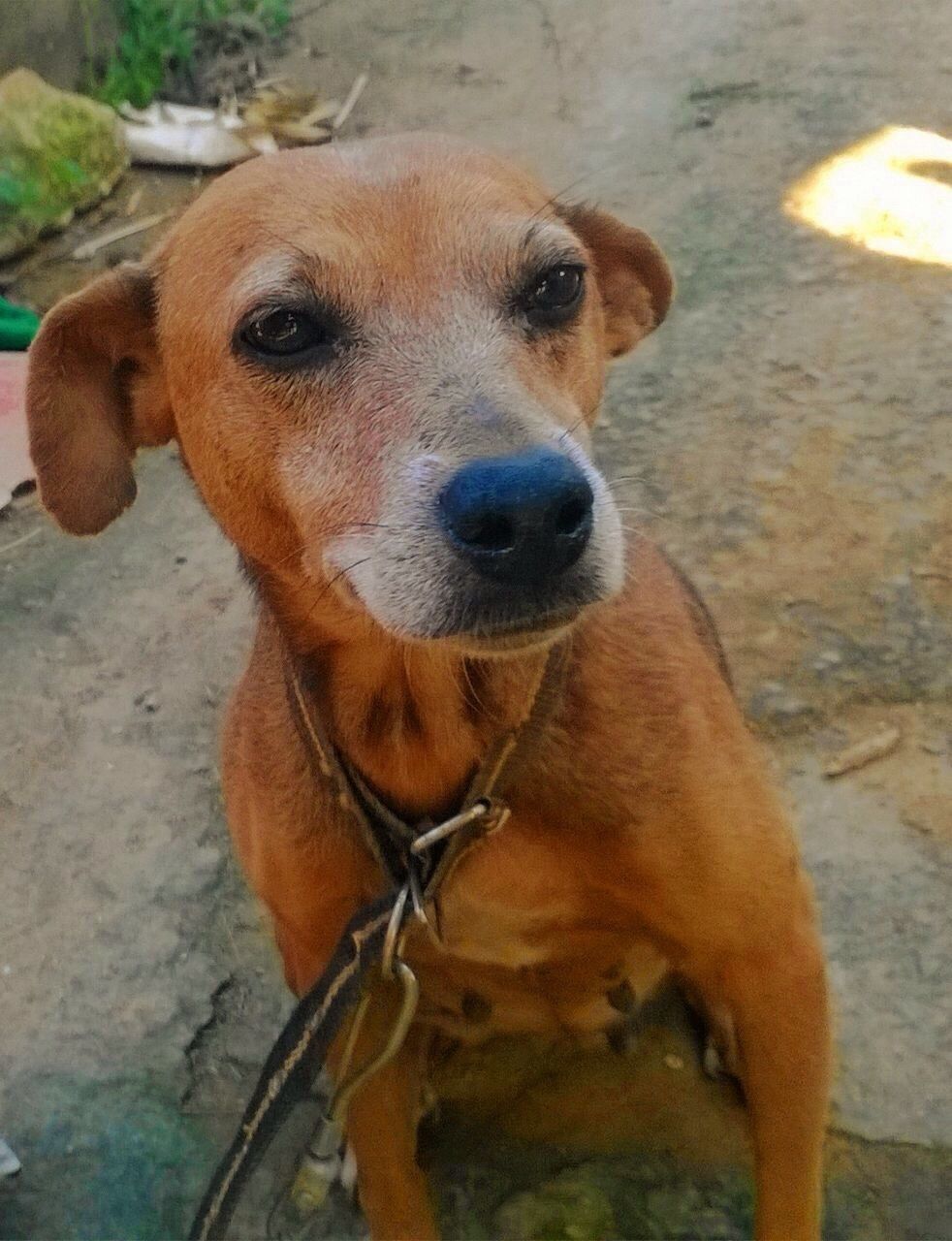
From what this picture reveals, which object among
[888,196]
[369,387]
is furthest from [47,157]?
[369,387]

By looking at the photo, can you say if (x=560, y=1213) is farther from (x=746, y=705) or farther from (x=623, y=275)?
(x=623, y=275)

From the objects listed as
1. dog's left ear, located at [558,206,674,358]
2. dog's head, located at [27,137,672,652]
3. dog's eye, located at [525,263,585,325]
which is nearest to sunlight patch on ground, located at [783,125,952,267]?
dog's left ear, located at [558,206,674,358]

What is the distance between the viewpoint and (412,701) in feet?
6.66

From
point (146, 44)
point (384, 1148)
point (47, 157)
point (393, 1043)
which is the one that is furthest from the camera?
point (146, 44)

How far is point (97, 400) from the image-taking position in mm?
2176

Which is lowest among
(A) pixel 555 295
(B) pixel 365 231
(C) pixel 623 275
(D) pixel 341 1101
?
(D) pixel 341 1101

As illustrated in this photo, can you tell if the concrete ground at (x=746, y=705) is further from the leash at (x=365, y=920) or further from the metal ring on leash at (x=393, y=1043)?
the leash at (x=365, y=920)

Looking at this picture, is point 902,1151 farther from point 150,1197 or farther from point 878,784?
point 150,1197

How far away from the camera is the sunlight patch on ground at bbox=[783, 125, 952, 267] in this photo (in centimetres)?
452

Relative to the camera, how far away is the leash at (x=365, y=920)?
1832 millimetres

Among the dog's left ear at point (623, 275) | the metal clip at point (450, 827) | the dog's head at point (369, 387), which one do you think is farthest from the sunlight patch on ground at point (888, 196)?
the metal clip at point (450, 827)

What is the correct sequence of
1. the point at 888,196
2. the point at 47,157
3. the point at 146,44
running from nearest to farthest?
the point at 888,196
the point at 47,157
the point at 146,44

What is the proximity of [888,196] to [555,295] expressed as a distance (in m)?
3.25

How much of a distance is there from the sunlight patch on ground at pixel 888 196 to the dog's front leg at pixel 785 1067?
3.19 metres
